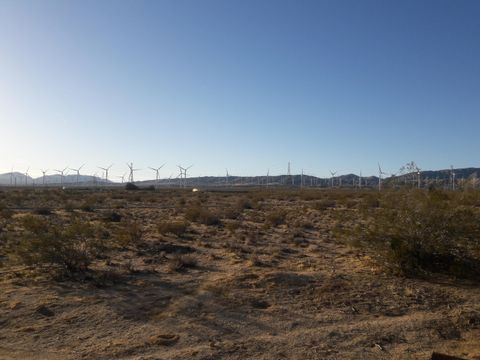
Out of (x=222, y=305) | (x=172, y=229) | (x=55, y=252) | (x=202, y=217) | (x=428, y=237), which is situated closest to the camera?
(x=222, y=305)

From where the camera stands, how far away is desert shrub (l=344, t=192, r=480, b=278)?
535 inches

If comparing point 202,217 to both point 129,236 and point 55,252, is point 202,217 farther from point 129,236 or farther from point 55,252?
point 55,252

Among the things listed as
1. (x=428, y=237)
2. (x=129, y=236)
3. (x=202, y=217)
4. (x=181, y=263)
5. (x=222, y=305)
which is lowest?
(x=222, y=305)

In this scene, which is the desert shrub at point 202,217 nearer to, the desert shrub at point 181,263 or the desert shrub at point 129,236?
the desert shrub at point 129,236

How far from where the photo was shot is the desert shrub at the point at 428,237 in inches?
535

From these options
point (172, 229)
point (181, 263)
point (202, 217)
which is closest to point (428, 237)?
point (181, 263)

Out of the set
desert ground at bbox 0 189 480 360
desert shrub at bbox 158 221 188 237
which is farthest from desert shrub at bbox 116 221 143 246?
desert shrub at bbox 158 221 188 237

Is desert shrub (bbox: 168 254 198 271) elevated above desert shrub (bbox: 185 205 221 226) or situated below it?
below

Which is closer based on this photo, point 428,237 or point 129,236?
point 428,237

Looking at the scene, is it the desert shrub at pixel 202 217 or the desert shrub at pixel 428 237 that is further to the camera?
the desert shrub at pixel 202 217

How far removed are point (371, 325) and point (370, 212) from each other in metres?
6.24

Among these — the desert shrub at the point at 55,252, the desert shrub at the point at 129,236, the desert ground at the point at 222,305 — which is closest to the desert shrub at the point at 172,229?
the desert shrub at the point at 129,236

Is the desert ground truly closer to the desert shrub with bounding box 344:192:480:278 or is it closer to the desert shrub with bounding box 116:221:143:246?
the desert shrub with bounding box 344:192:480:278

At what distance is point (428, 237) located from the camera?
13.7 meters
